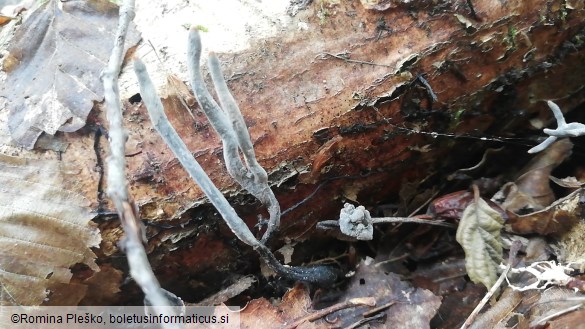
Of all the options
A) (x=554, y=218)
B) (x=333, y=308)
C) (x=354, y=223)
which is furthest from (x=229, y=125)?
(x=554, y=218)

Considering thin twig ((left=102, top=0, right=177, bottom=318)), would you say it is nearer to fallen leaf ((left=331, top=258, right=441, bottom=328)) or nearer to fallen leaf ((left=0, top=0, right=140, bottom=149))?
fallen leaf ((left=0, top=0, right=140, bottom=149))

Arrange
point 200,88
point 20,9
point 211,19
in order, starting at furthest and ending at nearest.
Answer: point 20,9, point 211,19, point 200,88

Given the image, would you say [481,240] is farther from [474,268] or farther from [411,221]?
[411,221]

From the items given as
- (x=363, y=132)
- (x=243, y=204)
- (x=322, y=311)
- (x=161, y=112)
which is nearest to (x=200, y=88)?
(x=161, y=112)

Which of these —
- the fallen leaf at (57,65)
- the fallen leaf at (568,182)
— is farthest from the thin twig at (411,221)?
the fallen leaf at (57,65)

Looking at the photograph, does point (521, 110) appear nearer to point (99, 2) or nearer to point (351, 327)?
point (351, 327)

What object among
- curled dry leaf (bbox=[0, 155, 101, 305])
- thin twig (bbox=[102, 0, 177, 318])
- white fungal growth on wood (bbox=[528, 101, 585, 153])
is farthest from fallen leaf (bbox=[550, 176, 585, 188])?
curled dry leaf (bbox=[0, 155, 101, 305])

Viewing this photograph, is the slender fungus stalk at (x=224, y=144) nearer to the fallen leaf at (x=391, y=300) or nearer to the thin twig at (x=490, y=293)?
the fallen leaf at (x=391, y=300)
